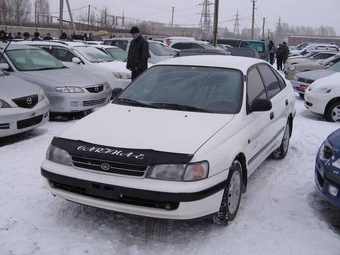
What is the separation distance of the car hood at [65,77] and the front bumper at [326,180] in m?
5.25

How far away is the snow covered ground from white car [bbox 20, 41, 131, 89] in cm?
542

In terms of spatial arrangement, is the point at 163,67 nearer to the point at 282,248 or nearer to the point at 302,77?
the point at 282,248

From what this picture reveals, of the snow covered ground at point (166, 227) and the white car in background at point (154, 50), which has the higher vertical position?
the white car in background at point (154, 50)

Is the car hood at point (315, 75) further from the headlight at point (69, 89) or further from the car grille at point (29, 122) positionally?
the car grille at point (29, 122)

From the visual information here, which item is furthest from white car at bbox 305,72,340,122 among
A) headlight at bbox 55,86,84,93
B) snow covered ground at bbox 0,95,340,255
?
headlight at bbox 55,86,84,93

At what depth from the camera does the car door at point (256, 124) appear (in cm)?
403

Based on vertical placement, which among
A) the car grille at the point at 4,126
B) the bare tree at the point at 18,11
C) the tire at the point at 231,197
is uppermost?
the bare tree at the point at 18,11

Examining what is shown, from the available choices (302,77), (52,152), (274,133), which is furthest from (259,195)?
(302,77)

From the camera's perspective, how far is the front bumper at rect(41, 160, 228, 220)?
3.01m

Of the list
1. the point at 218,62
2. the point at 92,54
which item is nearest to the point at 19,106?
the point at 218,62

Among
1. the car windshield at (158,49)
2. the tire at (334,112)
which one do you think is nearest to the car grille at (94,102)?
the tire at (334,112)

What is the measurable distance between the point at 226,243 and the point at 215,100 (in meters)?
1.50

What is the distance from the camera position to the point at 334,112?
27.0ft

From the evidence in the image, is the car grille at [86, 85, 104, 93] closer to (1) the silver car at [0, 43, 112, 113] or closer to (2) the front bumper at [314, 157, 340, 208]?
(1) the silver car at [0, 43, 112, 113]
